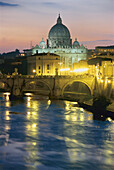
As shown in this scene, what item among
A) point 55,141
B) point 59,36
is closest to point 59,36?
point 59,36

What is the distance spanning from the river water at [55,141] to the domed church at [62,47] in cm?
10530

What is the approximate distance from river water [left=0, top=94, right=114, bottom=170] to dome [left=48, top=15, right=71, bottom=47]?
116692 mm

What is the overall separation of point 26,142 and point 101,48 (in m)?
133

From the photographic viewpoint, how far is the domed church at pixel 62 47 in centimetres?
15912

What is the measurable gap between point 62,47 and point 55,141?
131 metres

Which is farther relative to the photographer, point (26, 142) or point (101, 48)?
point (101, 48)

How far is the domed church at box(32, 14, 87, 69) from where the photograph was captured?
159 meters

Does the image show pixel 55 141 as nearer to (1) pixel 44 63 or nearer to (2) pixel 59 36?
(1) pixel 44 63

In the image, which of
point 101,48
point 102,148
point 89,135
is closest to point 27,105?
point 89,135

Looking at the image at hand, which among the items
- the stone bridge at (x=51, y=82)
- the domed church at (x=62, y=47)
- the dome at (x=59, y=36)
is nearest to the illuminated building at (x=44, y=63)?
the domed church at (x=62, y=47)

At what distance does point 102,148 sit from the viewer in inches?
1330

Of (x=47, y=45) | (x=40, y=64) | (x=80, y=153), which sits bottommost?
(x=80, y=153)

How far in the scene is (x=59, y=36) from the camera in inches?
6609

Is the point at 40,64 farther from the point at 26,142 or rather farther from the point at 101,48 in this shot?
the point at 26,142
